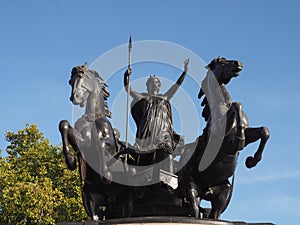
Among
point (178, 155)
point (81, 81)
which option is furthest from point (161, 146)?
point (81, 81)

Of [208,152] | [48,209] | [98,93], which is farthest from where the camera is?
[48,209]

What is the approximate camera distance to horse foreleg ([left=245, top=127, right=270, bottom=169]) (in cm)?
1099

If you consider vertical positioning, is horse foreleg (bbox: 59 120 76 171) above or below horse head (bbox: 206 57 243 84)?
below

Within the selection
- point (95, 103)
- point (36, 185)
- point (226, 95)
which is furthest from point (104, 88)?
point (36, 185)

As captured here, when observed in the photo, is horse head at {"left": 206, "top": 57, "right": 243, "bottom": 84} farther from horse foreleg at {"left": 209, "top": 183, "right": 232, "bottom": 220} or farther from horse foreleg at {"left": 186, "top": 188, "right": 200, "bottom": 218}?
horse foreleg at {"left": 186, "top": 188, "right": 200, "bottom": 218}

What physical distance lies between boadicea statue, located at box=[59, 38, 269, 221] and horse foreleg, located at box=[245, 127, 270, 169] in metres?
0.02

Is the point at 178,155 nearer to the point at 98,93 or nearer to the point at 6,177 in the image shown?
the point at 98,93

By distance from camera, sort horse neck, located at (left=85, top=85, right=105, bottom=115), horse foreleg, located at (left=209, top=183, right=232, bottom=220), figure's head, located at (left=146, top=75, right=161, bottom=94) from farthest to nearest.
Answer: figure's head, located at (left=146, top=75, right=161, bottom=94)
horse neck, located at (left=85, top=85, right=105, bottom=115)
horse foreleg, located at (left=209, top=183, right=232, bottom=220)

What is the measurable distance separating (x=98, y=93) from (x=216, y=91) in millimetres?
2481

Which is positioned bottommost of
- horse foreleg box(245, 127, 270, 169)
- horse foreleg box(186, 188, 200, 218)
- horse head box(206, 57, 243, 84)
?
horse foreleg box(186, 188, 200, 218)

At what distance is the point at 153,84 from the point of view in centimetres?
1294

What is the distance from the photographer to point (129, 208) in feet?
38.1

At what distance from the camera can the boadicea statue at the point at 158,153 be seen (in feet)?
36.9

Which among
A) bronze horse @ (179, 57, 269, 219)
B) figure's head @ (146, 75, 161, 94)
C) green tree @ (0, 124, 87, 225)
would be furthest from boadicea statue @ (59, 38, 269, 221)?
green tree @ (0, 124, 87, 225)
